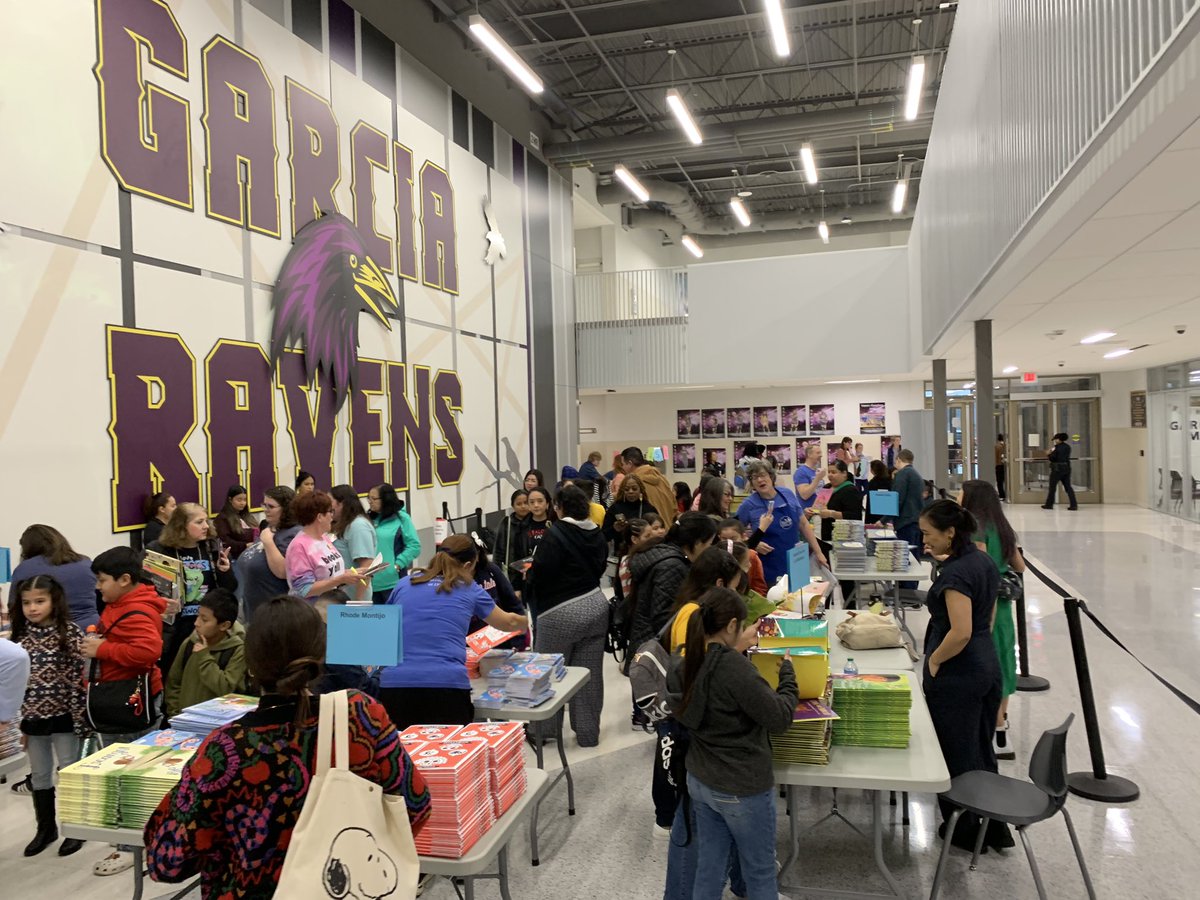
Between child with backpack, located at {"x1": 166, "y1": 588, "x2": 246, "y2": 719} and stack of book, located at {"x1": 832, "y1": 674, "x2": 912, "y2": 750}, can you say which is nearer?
stack of book, located at {"x1": 832, "y1": 674, "x2": 912, "y2": 750}

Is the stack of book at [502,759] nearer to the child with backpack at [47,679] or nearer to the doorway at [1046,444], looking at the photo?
the child with backpack at [47,679]

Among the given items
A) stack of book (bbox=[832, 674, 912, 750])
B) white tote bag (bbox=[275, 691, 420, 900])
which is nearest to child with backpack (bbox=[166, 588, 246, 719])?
white tote bag (bbox=[275, 691, 420, 900])

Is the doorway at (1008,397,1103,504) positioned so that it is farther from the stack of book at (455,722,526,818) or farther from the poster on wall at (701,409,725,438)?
the stack of book at (455,722,526,818)

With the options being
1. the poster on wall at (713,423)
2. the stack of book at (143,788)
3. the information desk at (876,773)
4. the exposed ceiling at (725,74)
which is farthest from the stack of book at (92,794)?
the poster on wall at (713,423)

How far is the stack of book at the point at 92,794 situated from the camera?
264 cm

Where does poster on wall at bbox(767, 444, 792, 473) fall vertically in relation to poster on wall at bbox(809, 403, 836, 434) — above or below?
Result: below

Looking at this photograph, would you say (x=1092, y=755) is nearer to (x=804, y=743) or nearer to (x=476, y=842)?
(x=804, y=743)

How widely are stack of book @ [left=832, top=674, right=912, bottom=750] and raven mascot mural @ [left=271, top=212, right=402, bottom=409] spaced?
566 centimetres

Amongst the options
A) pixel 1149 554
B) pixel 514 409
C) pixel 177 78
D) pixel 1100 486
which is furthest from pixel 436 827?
pixel 1100 486

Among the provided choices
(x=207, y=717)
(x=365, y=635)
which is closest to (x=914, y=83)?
(x=365, y=635)

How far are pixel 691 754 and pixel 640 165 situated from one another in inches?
590

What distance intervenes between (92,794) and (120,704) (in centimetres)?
112

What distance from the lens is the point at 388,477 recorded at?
8.64 metres

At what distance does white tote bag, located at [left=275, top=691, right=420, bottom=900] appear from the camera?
1.75m
